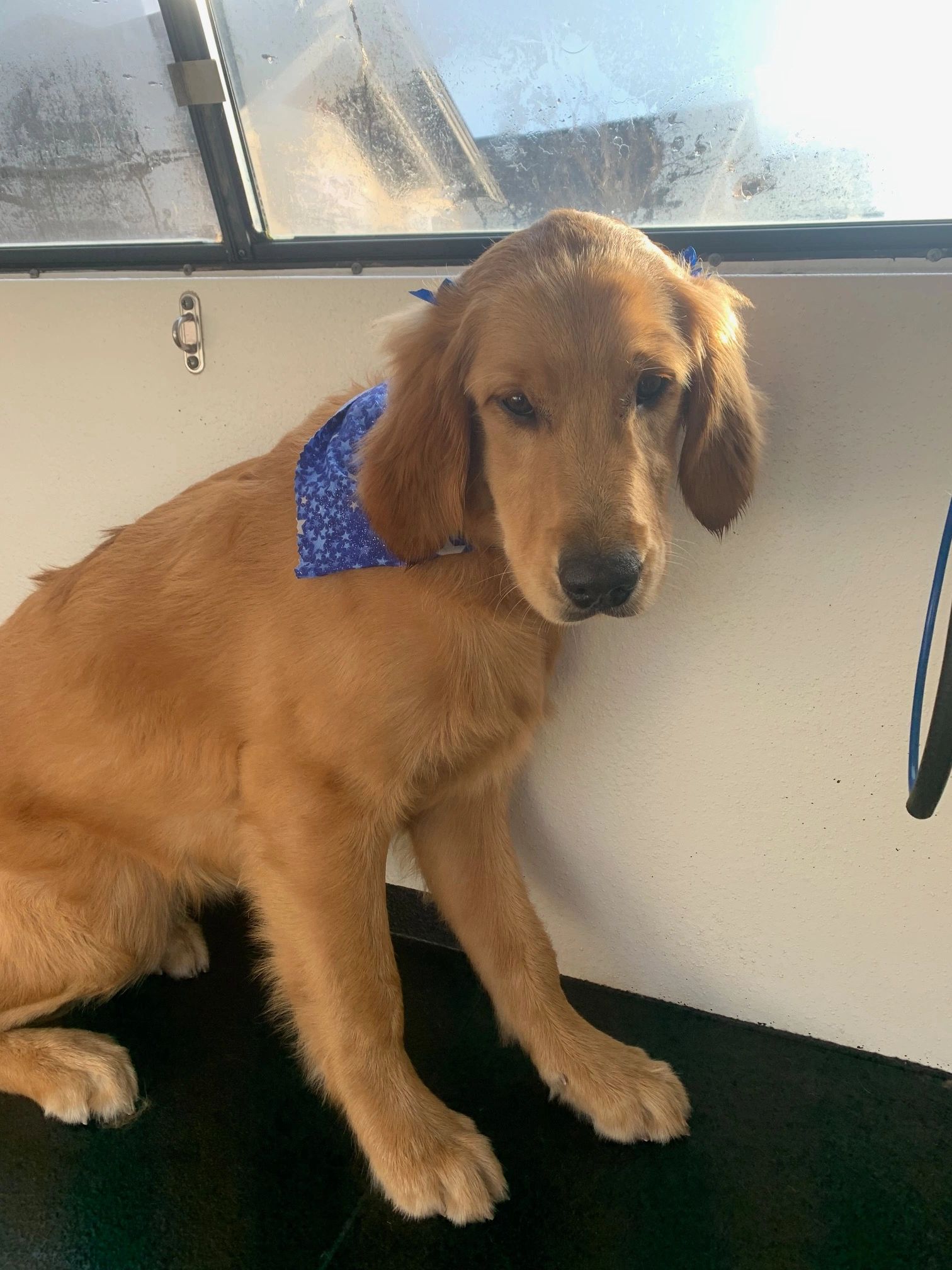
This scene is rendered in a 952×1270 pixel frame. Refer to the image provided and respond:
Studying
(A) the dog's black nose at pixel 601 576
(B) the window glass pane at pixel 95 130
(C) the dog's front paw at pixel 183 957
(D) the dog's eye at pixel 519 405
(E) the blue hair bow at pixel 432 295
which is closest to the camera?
(A) the dog's black nose at pixel 601 576

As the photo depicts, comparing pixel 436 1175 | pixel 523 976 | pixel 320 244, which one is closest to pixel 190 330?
pixel 320 244

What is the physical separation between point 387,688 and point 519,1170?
933 mm

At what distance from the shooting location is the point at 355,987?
1464 mm

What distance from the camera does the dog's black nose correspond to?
1104 mm

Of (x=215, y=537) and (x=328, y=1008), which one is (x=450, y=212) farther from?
(x=328, y=1008)

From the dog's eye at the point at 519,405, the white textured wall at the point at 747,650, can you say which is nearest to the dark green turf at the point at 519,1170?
the white textured wall at the point at 747,650

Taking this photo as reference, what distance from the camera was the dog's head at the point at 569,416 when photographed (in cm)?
115

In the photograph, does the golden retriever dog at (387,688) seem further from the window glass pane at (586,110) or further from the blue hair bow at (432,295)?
the window glass pane at (586,110)

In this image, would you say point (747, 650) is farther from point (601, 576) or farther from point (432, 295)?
point (432, 295)

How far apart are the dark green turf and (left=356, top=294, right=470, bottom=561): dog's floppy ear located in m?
1.14

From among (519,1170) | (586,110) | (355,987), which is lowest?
(519,1170)

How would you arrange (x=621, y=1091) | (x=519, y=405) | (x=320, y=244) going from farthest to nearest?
(x=320, y=244) → (x=621, y=1091) → (x=519, y=405)

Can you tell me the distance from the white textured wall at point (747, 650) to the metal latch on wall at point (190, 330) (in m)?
0.03

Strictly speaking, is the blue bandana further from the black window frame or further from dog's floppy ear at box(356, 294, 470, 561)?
the black window frame
